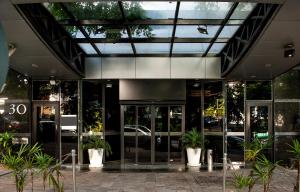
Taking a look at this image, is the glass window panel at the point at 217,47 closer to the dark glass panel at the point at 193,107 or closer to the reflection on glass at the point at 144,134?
the dark glass panel at the point at 193,107

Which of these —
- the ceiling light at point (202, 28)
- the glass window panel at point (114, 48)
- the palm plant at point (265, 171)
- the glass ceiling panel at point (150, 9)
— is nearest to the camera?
the palm plant at point (265, 171)

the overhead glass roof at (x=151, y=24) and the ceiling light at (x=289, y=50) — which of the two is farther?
the ceiling light at (x=289, y=50)

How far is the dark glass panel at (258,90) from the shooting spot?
17391 millimetres

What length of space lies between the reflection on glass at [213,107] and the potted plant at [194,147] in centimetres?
114

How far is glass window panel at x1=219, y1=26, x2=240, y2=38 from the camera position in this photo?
496 inches

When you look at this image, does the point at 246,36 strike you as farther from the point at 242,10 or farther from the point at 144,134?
the point at 144,134

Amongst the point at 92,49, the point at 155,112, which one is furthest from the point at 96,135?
the point at 92,49

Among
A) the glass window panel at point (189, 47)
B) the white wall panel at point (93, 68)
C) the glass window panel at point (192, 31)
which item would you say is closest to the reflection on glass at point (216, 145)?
the glass window panel at point (189, 47)

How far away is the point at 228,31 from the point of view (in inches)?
513

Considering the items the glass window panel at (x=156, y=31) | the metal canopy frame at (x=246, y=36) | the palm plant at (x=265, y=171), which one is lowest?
the palm plant at (x=265, y=171)

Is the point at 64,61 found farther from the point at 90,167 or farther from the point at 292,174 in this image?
the point at 292,174

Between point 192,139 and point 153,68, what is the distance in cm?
329

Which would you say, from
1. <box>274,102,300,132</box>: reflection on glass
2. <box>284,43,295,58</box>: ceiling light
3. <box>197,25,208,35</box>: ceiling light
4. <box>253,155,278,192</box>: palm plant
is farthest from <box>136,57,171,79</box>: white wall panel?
<box>253,155,278,192</box>: palm plant

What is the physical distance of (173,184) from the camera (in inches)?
467
